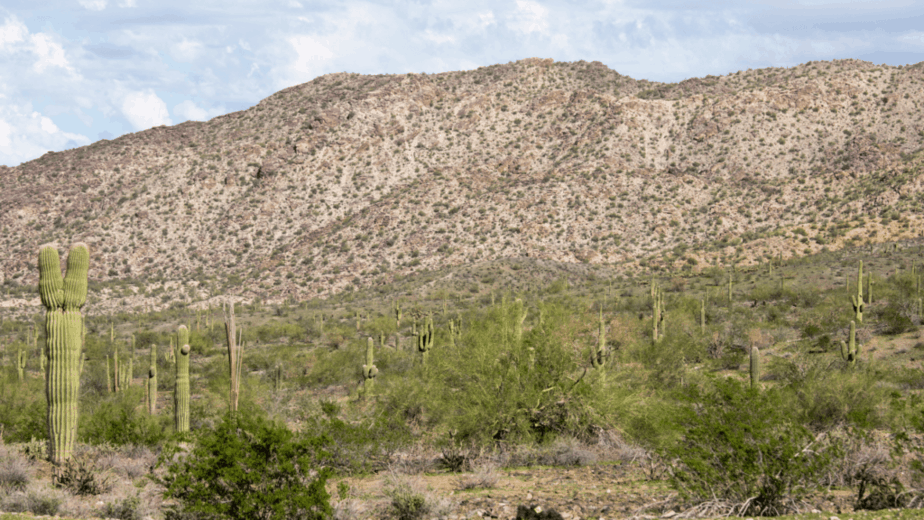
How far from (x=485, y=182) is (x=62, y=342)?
58932mm

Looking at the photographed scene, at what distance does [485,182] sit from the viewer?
70812 millimetres

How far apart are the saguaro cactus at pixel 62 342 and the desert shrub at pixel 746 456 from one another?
1049 centimetres

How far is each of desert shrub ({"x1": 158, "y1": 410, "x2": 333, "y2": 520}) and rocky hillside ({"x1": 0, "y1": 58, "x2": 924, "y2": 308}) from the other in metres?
50.4

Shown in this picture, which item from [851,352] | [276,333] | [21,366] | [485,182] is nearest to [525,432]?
[851,352]

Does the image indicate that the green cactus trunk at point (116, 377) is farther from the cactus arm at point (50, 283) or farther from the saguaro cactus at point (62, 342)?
the cactus arm at point (50, 283)

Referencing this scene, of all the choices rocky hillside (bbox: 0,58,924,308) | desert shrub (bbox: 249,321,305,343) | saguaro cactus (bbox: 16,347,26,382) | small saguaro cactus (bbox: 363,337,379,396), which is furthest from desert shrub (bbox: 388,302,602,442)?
rocky hillside (bbox: 0,58,924,308)

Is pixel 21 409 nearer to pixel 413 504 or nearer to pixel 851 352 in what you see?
pixel 413 504

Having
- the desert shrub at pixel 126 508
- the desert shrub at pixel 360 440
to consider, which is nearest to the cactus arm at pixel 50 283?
the desert shrub at pixel 126 508

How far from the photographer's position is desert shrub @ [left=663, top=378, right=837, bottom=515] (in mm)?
9141

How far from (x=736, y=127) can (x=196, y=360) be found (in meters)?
56.4

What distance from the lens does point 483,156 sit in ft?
246

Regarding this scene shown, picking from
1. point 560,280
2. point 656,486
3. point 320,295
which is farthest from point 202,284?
point 656,486

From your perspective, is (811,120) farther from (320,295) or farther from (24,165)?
(24,165)

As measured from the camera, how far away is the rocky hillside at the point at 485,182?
61.1 meters
